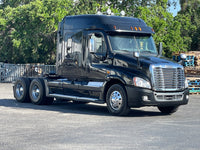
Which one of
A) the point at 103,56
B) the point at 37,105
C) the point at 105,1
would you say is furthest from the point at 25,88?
the point at 105,1

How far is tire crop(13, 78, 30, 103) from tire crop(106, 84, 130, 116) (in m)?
4.95

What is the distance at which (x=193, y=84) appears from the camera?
2566 cm

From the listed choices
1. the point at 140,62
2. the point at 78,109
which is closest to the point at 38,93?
the point at 78,109

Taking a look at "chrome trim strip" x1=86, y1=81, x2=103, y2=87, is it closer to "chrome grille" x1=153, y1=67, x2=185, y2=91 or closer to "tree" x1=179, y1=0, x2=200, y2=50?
"chrome grille" x1=153, y1=67, x2=185, y2=91

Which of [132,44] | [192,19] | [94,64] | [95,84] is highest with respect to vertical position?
[192,19]

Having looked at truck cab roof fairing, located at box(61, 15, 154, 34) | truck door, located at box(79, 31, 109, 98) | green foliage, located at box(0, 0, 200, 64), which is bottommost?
truck door, located at box(79, 31, 109, 98)

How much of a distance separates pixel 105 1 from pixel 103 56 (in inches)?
1193

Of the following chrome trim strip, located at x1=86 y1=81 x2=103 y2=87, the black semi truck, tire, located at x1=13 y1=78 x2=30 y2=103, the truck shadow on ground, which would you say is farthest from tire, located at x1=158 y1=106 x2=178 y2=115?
tire, located at x1=13 y1=78 x2=30 y2=103

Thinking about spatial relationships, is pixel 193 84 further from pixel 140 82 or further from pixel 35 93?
pixel 140 82

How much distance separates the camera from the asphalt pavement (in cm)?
884

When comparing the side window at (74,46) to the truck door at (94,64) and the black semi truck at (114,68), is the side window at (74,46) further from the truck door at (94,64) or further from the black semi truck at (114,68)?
the truck door at (94,64)

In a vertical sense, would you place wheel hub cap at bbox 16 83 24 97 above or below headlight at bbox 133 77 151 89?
below

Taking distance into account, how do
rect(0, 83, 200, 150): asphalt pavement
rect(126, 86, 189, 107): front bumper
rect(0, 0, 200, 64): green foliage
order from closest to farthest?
rect(0, 83, 200, 150): asphalt pavement
rect(126, 86, 189, 107): front bumper
rect(0, 0, 200, 64): green foliage

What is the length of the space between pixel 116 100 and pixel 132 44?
2.00m
